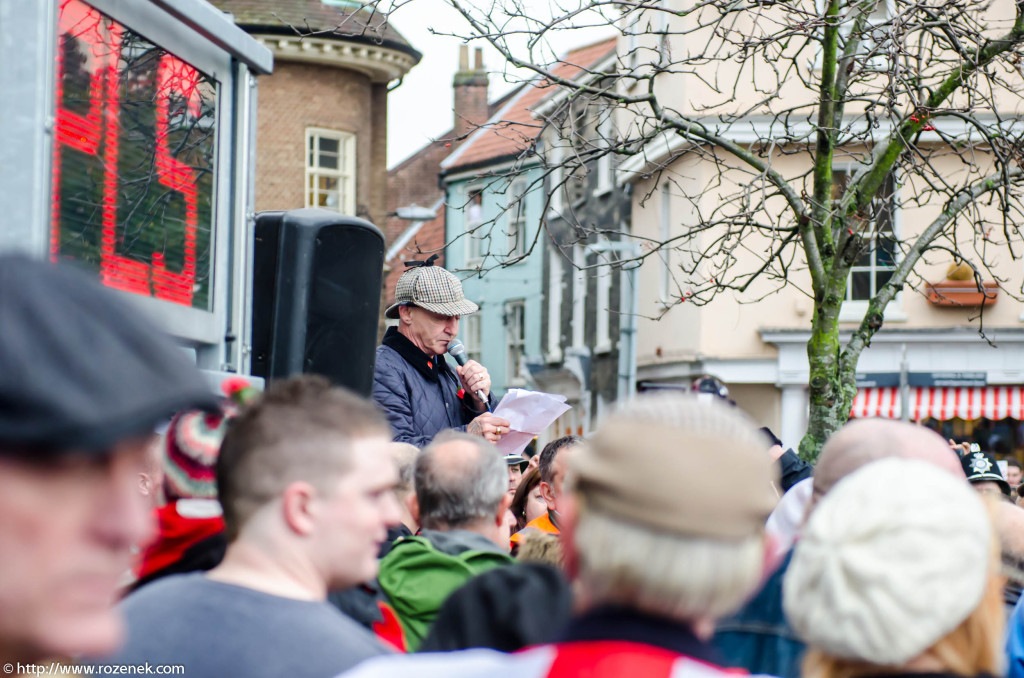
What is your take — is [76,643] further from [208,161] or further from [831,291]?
[831,291]

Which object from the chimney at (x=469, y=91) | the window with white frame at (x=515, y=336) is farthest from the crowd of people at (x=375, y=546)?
the chimney at (x=469, y=91)

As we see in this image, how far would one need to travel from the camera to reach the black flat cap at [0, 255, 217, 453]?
106 centimetres

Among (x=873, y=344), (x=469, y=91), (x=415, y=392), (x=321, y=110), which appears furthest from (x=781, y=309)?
(x=469, y=91)

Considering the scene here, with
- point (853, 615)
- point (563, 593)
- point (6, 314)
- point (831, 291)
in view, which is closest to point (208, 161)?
point (563, 593)

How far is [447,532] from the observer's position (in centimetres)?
349

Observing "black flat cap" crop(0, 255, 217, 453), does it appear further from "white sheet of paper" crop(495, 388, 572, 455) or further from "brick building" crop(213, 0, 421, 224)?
"brick building" crop(213, 0, 421, 224)

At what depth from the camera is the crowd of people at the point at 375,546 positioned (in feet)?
3.67

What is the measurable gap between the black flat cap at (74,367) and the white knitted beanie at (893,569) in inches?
50.3

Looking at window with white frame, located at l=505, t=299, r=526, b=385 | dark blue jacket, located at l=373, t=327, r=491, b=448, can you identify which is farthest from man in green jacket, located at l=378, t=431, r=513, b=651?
window with white frame, located at l=505, t=299, r=526, b=385

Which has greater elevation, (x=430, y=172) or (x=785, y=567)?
(x=430, y=172)

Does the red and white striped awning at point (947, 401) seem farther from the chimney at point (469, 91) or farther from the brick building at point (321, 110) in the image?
the chimney at point (469, 91)

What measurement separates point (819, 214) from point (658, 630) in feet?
22.9

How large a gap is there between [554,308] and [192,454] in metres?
31.8

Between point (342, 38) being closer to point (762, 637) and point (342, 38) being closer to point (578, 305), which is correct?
point (578, 305)
